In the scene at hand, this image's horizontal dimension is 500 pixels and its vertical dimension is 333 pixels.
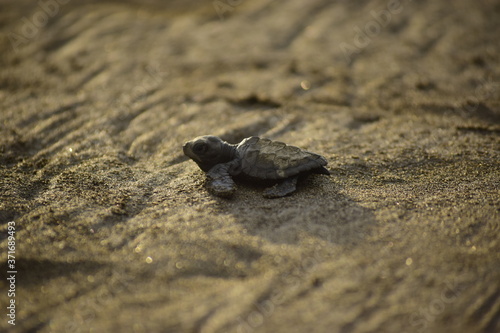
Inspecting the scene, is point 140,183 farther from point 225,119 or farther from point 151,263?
point 225,119

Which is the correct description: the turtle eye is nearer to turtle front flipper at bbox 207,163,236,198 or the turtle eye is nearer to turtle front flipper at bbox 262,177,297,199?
turtle front flipper at bbox 207,163,236,198

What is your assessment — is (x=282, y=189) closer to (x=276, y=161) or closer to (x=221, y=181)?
(x=276, y=161)

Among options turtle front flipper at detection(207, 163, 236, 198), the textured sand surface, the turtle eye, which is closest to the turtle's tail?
the textured sand surface

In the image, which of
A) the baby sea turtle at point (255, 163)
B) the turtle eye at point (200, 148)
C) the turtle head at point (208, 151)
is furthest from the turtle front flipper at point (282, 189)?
the turtle eye at point (200, 148)

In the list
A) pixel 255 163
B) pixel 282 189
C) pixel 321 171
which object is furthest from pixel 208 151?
pixel 321 171

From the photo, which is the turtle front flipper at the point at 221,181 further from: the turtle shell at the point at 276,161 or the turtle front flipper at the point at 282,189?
the turtle front flipper at the point at 282,189

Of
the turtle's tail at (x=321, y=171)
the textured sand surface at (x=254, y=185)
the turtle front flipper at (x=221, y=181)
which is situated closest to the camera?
the textured sand surface at (x=254, y=185)

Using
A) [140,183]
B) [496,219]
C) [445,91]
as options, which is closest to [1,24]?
[140,183]

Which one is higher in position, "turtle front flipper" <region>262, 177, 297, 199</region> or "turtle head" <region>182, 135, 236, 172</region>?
"turtle head" <region>182, 135, 236, 172</region>
